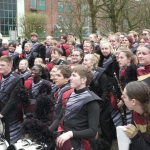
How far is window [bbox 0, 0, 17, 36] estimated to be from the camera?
5238 centimetres

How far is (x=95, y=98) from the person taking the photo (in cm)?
359

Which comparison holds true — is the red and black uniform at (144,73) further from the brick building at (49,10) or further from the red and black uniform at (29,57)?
the brick building at (49,10)

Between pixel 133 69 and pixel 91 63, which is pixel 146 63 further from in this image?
pixel 91 63

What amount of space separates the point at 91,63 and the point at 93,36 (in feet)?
13.2

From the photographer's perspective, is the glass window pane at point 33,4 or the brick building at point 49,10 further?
the brick building at point 49,10

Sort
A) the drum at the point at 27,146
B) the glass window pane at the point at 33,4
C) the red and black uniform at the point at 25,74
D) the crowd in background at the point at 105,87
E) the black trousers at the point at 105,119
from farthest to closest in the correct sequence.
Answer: the glass window pane at the point at 33,4, the red and black uniform at the point at 25,74, the black trousers at the point at 105,119, the drum at the point at 27,146, the crowd in background at the point at 105,87

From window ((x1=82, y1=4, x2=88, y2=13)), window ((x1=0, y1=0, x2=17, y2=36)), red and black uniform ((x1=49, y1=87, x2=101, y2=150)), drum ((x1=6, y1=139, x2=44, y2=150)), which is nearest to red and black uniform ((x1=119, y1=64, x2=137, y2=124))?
red and black uniform ((x1=49, y1=87, x2=101, y2=150))

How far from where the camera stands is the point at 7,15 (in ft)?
175

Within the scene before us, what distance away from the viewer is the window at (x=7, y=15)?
5238cm

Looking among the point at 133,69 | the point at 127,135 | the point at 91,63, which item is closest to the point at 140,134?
the point at 127,135

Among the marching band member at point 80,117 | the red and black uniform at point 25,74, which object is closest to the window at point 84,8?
the red and black uniform at point 25,74

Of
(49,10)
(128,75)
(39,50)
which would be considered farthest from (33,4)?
(128,75)

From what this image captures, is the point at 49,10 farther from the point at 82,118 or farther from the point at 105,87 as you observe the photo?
the point at 82,118

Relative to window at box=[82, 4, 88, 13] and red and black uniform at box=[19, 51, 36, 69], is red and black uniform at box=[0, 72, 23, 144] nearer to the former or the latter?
red and black uniform at box=[19, 51, 36, 69]
